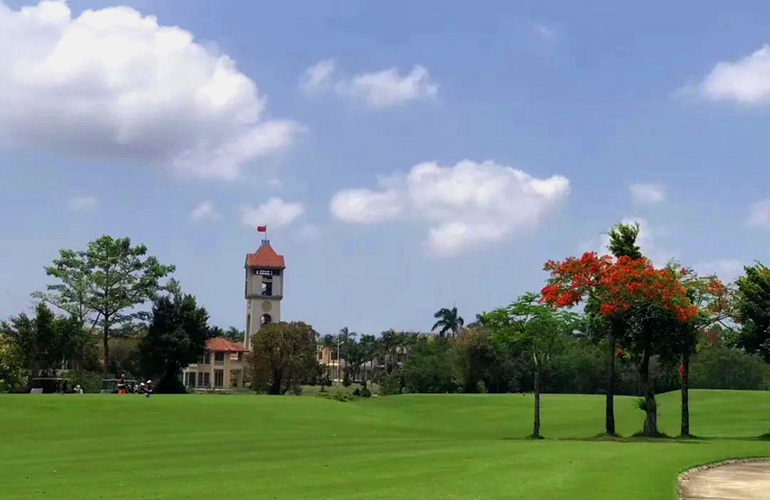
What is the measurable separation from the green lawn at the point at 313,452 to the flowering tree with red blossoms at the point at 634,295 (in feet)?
18.1

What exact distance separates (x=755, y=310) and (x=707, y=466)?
19.0 meters

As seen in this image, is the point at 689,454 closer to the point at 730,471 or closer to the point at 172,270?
the point at 730,471

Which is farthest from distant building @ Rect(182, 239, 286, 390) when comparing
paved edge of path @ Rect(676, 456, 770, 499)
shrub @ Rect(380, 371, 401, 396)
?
paved edge of path @ Rect(676, 456, 770, 499)

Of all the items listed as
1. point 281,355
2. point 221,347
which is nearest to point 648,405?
point 281,355

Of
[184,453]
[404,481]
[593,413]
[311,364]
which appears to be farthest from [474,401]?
[404,481]

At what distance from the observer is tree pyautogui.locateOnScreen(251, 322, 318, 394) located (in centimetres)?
8100

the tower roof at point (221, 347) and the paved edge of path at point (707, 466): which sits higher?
the tower roof at point (221, 347)

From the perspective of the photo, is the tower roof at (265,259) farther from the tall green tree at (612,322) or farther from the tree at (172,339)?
the tall green tree at (612,322)

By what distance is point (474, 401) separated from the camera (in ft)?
219

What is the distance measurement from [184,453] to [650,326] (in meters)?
22.4

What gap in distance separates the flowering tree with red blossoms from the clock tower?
8522 cm

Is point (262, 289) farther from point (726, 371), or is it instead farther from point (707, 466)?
point (707, 466)

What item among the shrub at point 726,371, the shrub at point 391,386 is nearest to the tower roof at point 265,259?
the shrub at point 391,386

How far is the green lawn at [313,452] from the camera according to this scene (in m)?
17.8
